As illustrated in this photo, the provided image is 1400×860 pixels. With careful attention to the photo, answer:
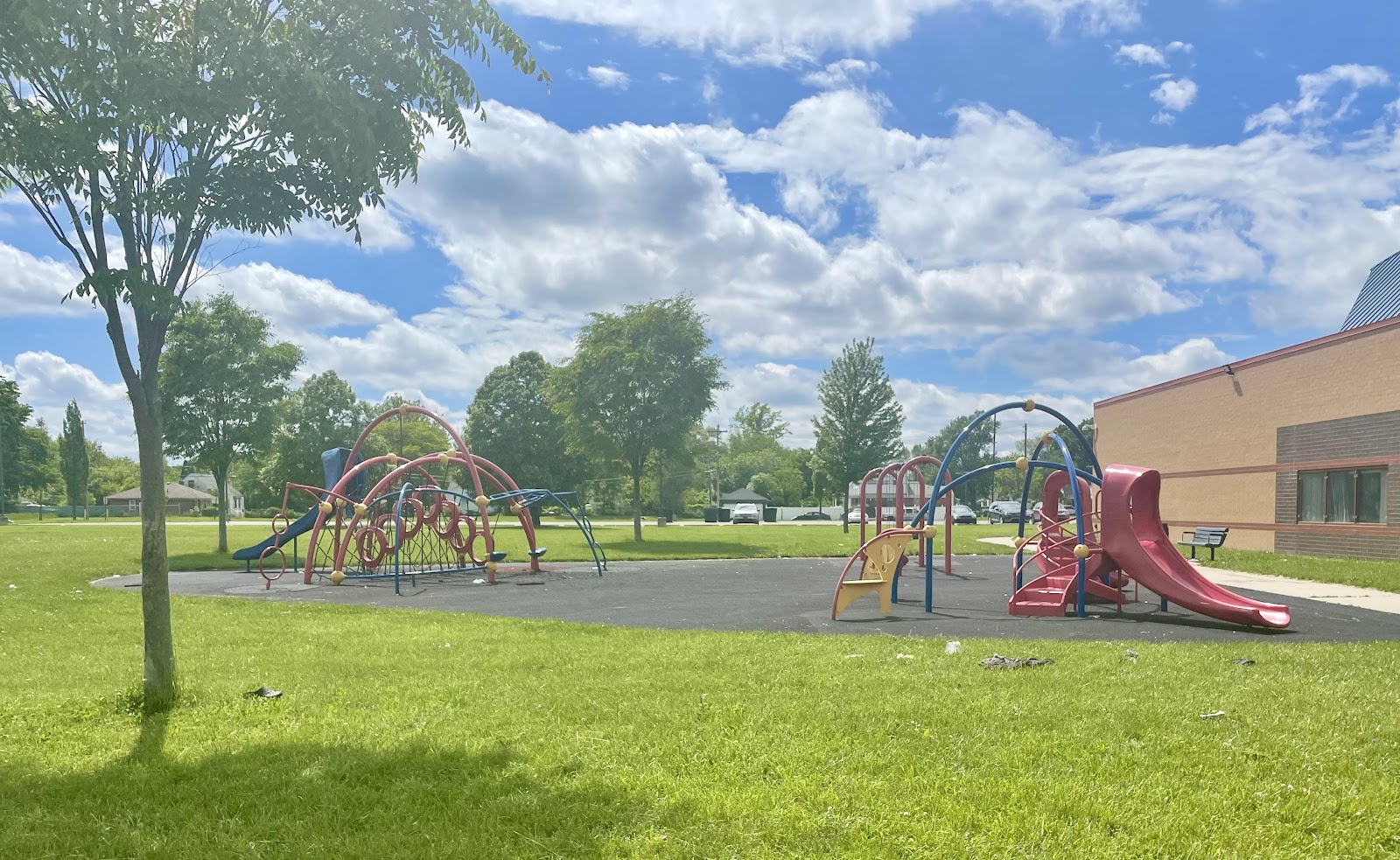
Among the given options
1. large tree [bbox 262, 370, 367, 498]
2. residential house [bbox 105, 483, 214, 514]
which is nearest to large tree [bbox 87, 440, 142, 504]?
residential house [bbox 105, 483, 214, 514]

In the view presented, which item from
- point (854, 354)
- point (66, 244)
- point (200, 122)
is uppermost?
point (854, 354)

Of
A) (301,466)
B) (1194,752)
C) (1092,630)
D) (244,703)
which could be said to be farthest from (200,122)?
(301,466)

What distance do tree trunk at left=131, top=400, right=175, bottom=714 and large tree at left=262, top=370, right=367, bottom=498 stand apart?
6496cm

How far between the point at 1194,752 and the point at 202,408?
27.9 m

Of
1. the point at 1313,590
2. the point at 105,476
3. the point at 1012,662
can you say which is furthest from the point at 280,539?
the point at 105,476

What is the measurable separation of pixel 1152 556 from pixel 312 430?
65.5m

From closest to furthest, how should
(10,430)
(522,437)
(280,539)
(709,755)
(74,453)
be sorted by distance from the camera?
1. (709,755)
2. (280,539)
3. (522,437)
4. (10,430)
5. (74,453)

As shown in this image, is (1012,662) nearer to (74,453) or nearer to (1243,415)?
A: (1243,415)

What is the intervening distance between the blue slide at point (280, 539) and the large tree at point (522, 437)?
118 ft

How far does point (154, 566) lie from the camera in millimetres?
6996

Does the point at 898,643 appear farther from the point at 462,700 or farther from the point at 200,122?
the point at 200,122

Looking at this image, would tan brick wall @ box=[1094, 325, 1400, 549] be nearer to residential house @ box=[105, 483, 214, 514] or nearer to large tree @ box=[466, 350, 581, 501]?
large tree @ box=[466, 350, 581, 501]

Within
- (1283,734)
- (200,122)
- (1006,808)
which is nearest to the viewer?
(1006,808)

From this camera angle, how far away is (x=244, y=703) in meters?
7.15
